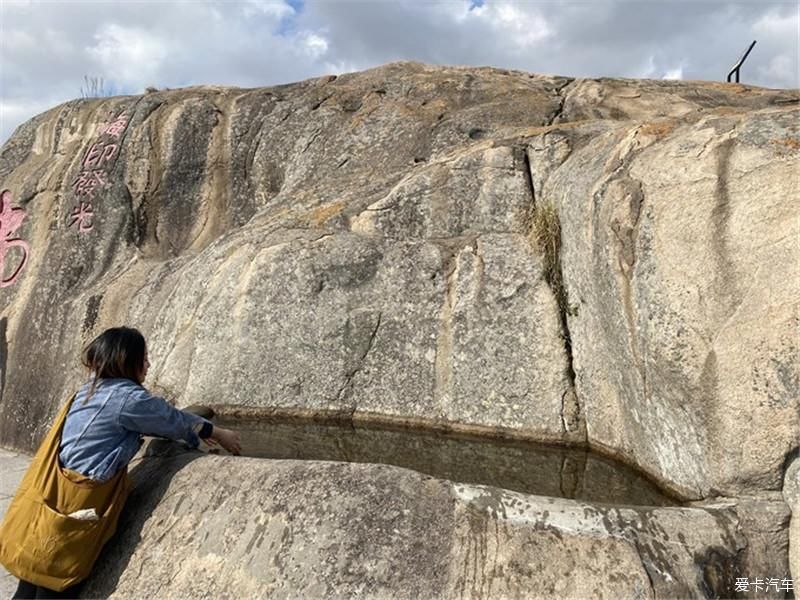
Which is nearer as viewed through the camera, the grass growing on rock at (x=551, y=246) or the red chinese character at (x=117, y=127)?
the grass growing on rock at (x=551, y=246)

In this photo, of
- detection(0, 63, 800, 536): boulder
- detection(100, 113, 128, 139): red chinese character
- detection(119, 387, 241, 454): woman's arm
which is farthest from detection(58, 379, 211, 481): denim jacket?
detection(100, 113, 128, 139): red chinese character

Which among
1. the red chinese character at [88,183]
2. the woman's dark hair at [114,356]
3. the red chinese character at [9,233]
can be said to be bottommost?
the woman's dark hair at [114,356]

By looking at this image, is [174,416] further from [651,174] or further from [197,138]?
[197,138]

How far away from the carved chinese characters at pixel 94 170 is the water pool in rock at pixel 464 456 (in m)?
4.83

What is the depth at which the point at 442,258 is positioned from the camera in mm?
6430

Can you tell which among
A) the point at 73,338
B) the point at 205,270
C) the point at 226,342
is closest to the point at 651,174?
the point at 226,342

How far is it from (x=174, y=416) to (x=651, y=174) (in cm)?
349

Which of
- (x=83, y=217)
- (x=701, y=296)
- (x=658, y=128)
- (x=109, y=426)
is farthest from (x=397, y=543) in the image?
(x=83, y=217)

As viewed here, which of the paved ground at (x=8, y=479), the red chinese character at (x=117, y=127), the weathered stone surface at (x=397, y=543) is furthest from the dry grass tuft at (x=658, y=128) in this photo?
the red chinese character at (x=117, y=127)

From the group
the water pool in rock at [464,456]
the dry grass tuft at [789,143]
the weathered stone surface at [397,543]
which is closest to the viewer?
the weathered stone surface at [397,543]

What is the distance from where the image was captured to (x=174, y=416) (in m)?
3.32

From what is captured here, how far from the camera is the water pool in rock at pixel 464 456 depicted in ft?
14.7

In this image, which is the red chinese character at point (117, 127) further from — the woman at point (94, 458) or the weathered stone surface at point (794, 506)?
the weathered stone surface at point (794, 506)

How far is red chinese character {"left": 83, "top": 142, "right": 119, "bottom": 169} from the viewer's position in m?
9.59
